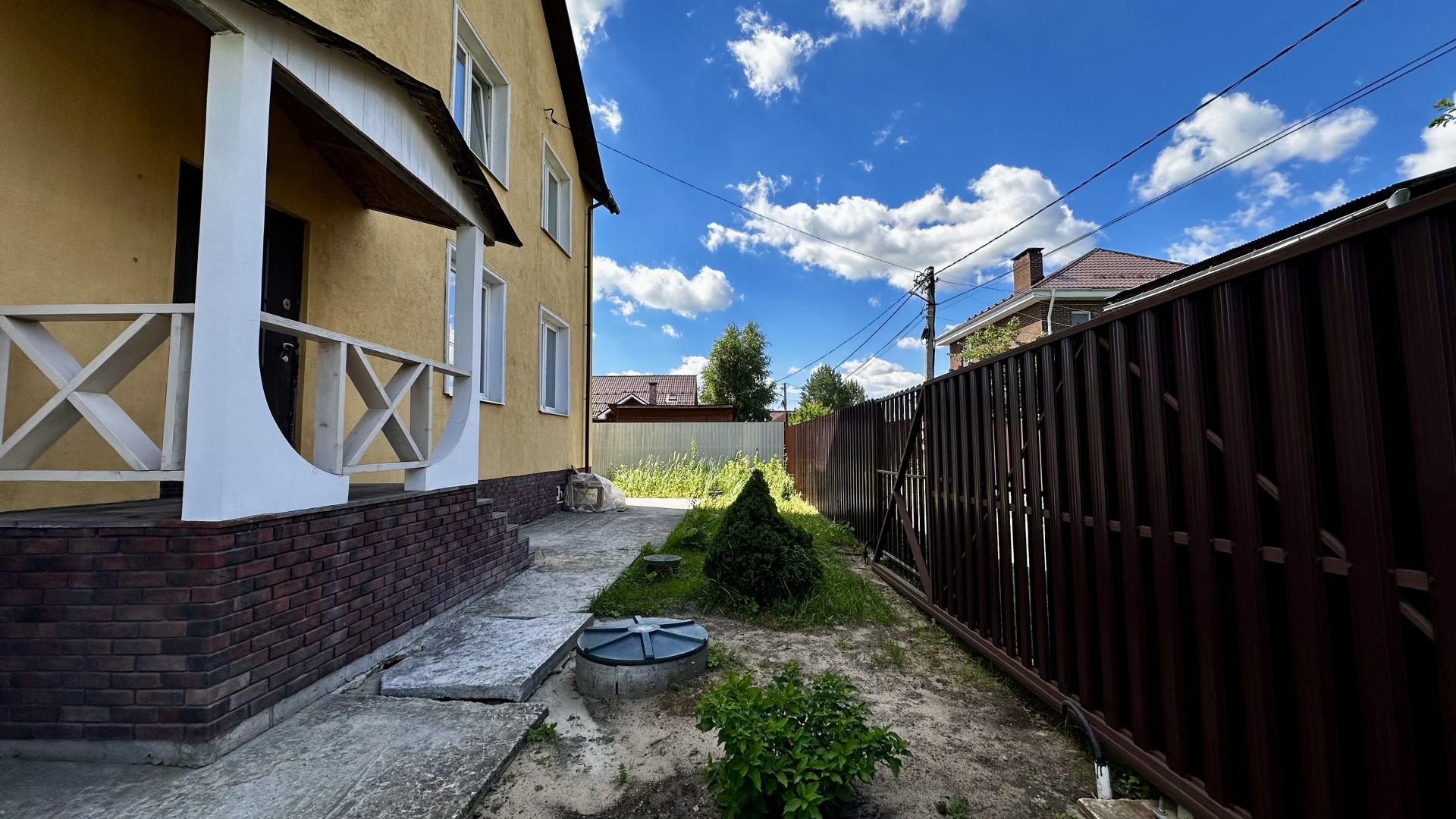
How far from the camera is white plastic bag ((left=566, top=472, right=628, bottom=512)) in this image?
9195 millimetres

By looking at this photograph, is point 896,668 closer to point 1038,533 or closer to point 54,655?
point 1038,533

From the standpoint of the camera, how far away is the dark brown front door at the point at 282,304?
156 inches

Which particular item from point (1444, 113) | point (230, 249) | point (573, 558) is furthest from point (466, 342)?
point (1444, 113)

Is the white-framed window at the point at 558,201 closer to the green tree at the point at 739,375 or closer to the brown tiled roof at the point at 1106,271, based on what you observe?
the brown tiled roof at the point at 1106,271

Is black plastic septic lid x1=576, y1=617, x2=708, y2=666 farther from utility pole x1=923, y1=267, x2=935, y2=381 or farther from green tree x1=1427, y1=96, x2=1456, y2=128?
utility pole x1=923, y1=267, x2=935, y2=381

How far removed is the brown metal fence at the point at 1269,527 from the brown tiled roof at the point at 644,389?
112 ft

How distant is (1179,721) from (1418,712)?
0.65m

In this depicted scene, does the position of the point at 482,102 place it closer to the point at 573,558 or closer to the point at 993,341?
the point at 573,558

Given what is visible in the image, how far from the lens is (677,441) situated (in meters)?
15.1

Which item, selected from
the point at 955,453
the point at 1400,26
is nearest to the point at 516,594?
the point at 955,453

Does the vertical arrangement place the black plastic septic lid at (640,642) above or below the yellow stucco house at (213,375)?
below

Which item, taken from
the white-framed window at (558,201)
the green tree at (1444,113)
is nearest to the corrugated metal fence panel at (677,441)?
the white-framed window at (558,201)

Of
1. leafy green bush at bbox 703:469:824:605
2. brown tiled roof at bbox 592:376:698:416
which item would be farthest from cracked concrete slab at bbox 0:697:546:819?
brown tiled roof at bbox 592:376:698:416

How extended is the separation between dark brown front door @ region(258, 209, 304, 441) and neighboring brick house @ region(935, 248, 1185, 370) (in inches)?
746
